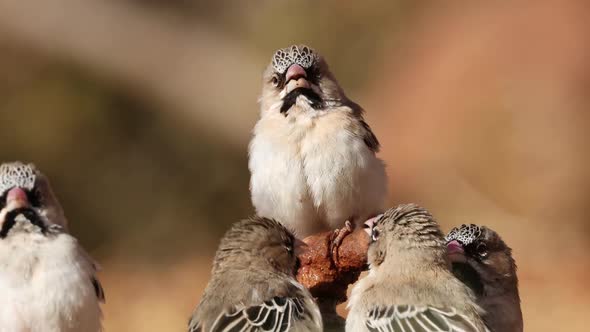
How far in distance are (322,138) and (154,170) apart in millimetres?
8192

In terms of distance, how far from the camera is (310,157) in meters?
8.12

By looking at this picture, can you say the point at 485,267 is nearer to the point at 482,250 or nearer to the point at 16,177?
the point at 482,250

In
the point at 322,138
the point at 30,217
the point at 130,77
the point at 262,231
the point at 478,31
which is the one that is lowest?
the point at 30,217

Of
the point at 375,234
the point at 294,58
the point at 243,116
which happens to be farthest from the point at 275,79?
the point at 243,116

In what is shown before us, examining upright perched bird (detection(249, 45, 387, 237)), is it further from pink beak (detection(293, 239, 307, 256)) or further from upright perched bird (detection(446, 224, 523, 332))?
upright perched bird (detection(446, 224, 523, 332))

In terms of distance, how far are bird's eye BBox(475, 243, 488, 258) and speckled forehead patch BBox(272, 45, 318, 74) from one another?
158cm

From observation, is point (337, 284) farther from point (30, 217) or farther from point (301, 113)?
point (30, 217)

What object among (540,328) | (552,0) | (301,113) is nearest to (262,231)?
(301,113)

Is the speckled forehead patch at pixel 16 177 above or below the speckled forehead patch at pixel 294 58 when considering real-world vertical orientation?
below

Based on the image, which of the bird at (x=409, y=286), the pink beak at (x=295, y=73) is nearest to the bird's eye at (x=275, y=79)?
the pink beak at (x=295, y=73)

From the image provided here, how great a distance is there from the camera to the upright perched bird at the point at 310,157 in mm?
8117

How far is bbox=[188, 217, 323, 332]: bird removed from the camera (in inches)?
271

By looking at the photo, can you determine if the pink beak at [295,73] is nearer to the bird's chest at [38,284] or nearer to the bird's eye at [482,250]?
the bird's eye at [482,250]

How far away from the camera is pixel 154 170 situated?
16.1 m
